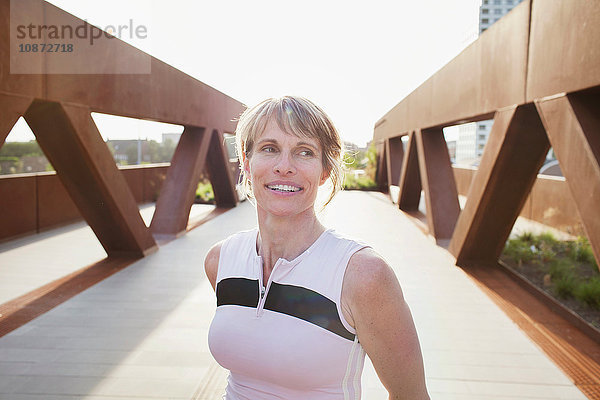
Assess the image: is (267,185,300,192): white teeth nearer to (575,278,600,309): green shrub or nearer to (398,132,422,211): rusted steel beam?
(575,278,600,309): green shrub

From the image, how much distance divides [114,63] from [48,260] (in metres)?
3.24

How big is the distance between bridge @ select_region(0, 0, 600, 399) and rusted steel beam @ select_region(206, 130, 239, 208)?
10.8 feet

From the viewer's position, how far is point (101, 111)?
7.02 meters

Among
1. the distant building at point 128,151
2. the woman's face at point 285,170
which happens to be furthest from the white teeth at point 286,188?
the distant building at point 128,151

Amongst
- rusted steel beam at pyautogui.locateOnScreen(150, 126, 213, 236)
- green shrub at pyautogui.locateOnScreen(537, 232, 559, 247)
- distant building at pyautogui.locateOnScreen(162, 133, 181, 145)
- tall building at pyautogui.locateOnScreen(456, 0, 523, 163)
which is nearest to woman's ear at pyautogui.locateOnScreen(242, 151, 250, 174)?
green shrub at pyautogui.locateOnScreen(537, 232, 559, 247)

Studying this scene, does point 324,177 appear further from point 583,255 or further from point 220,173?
point 220,173

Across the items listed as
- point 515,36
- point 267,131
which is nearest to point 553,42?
point 515,36

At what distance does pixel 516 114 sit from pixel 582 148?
1.72 meters

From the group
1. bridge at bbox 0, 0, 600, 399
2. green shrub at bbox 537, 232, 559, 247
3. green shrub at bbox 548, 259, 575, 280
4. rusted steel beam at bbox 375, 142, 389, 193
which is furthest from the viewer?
rusted steel beam at bbox 375, 142, 389, 193

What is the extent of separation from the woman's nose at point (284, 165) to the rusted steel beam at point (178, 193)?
882 cm

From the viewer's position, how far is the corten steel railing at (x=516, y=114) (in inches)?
166

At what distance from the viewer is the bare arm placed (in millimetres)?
1396

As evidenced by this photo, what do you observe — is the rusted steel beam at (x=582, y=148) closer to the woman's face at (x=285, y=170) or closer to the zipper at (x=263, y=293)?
the woman's face at (x=285, y=170)

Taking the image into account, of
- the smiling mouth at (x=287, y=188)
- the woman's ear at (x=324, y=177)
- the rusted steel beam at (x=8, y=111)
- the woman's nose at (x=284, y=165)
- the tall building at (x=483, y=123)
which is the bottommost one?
the smiling mouth at (x=287, y=188)
